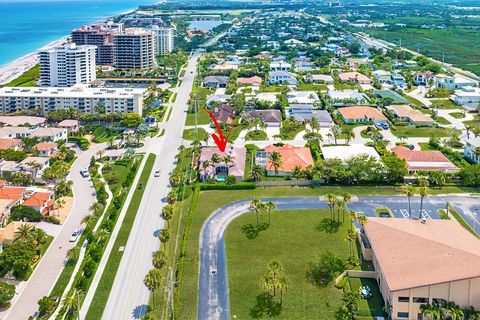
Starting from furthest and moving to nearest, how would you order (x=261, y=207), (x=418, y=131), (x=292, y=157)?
1. (x=418, y=131)
2. (x=292, y=157)
3. (x=261, y=207)

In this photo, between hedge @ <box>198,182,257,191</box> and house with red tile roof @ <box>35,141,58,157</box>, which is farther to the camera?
house with red tile roof @ <box>35,141,58,157</box>

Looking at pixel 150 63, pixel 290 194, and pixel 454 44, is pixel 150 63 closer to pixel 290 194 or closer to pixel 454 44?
pixel 290 194

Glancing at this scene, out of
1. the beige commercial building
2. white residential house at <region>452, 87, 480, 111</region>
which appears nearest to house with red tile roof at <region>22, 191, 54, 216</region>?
the beige commercial building

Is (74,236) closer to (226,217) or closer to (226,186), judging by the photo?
(226,217)

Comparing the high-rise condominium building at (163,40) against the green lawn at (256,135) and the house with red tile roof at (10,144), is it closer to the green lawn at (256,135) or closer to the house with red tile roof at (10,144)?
the green lawn at (256,135)

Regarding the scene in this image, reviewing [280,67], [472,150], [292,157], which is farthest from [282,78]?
[472,150]

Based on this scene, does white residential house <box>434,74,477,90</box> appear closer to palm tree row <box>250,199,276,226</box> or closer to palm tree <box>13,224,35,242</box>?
palm tree row <box>250,199,276,226</box>
